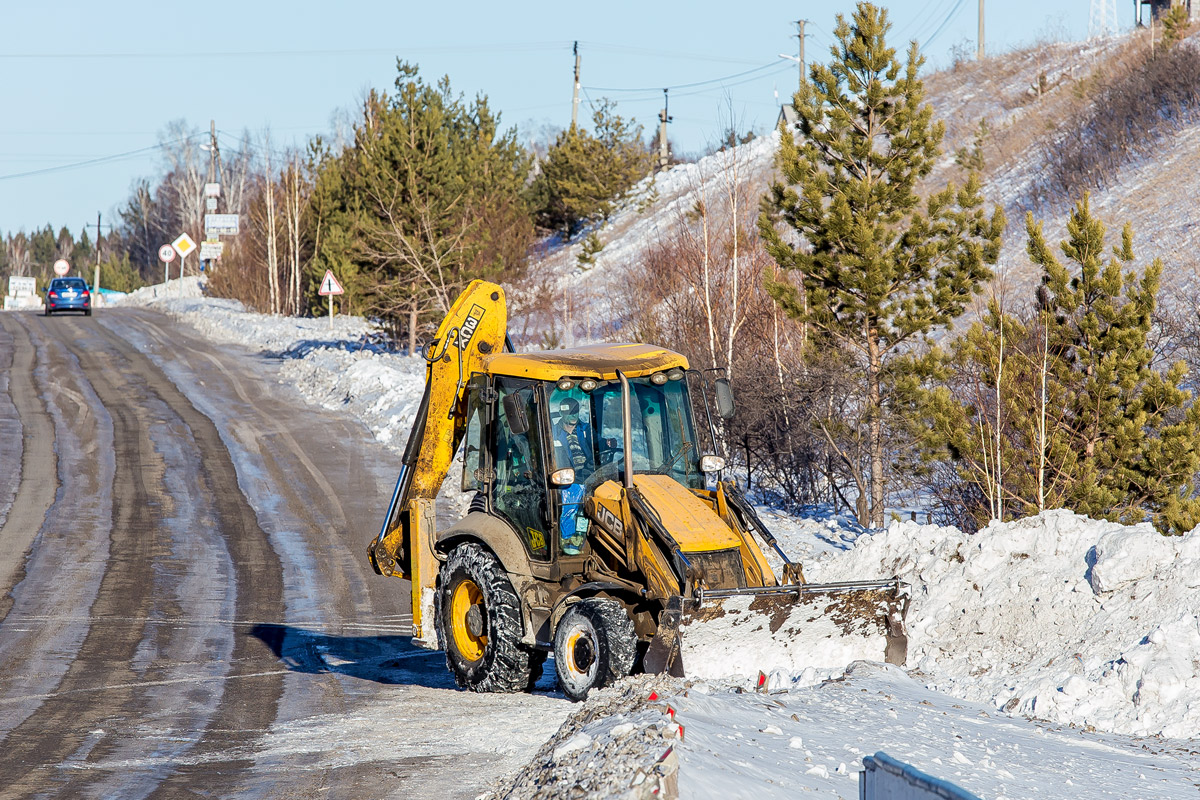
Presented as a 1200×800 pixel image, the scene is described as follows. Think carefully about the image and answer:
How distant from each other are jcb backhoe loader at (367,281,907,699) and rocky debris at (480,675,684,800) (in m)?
1.28

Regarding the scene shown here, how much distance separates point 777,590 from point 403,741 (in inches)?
108

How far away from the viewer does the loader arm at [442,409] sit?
10.2m

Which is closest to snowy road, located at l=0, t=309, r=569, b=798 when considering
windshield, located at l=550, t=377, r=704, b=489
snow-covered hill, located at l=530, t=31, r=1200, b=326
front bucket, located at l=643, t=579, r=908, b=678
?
front bucket, located at l=643, t=579, r=908, b=678

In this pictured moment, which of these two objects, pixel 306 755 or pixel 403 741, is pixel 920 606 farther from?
pixel 306 755

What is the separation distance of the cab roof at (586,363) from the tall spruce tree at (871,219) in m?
8.16

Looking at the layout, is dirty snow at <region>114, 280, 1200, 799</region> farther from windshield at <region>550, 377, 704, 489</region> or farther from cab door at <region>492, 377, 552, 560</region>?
windshield at <region>550, 377, 704, 489</region>

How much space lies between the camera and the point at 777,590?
8227 mm

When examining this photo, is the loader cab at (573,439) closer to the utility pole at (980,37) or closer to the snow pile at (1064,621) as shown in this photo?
the snow pile at (1064,621)

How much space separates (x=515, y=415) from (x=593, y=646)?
1764mm

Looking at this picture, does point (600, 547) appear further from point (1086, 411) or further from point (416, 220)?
point (416, 220)

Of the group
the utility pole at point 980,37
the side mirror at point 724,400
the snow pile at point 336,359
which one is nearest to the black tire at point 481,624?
the side mirror at point 724,400

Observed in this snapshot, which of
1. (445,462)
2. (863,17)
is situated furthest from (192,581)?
(863,17)

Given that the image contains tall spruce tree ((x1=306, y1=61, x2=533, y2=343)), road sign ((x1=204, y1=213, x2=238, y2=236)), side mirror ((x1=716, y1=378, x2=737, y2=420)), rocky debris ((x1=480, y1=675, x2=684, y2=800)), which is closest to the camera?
rocky debris ((x1=480, y1=675, x2=684, y2=800))

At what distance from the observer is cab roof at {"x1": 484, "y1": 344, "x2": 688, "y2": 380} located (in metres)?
8.97
